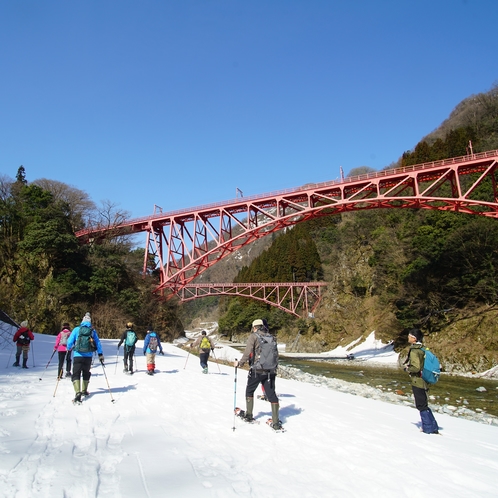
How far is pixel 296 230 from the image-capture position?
68.8m

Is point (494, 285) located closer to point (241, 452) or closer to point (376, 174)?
point (376, 174)

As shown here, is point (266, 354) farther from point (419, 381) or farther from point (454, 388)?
point (454, 388)

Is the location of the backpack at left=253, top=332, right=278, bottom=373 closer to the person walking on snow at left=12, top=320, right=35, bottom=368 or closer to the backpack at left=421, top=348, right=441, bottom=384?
the backpack at left=421, top=348, right=441, bottom=384

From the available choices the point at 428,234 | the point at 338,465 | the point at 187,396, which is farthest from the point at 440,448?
the point at 428,234

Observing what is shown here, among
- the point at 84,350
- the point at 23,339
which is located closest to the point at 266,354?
the point at 84,350

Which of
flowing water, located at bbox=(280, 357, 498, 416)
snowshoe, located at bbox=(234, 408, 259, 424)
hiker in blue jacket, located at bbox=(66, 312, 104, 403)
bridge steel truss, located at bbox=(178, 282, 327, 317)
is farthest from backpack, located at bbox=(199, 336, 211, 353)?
bridge steel truss, located at bbox=(178, 282, 327, 317)

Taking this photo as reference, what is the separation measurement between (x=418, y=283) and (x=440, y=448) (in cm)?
2276

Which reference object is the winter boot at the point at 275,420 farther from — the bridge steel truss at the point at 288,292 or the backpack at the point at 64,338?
the bridge steel truss at the point at 288,292

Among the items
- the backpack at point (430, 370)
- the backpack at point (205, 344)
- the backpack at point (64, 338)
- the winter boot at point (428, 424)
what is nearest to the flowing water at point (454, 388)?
the winter boot at point (428, 424)

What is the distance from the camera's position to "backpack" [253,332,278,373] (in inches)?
214

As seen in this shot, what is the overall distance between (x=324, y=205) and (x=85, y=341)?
22.6m

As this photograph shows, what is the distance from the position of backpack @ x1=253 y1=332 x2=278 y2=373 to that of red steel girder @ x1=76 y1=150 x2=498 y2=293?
63.3 feet

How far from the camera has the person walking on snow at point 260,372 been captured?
5.38 metres

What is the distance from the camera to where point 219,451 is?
430 centimetres
